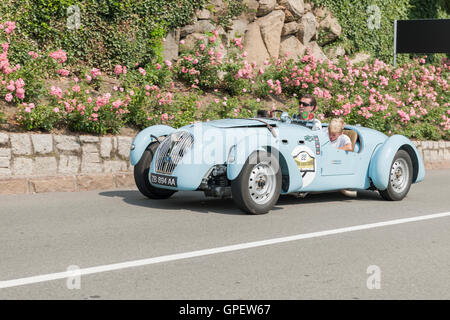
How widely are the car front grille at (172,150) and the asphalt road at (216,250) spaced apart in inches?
21.7

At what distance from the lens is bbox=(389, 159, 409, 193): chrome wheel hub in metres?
9.04

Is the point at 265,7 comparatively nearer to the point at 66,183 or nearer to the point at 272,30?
the point at 272,30

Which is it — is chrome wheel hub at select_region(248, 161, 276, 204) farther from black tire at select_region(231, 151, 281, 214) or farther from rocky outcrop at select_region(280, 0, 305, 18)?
rocky outcrop at select_region(280, 0, 305, 18)

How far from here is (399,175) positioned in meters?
9.14

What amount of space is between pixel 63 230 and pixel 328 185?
354 centimetres

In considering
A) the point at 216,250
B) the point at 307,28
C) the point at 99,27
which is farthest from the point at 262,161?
the point at 307,28

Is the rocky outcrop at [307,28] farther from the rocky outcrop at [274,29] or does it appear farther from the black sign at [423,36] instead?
the black sign at [423,36]

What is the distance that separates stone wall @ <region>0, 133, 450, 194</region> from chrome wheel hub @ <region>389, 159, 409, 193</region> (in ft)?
13.2

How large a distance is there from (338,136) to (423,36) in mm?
13938

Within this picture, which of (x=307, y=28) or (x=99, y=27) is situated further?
(x=307, y=28)

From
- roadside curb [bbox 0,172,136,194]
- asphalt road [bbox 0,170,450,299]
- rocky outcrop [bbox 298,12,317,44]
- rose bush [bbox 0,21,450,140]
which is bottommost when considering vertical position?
asphalt road [bbox 0,170,450,299]

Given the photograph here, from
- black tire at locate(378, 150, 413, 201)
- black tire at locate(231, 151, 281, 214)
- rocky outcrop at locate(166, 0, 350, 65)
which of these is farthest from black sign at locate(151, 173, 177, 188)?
rocky outcrop at locate(166, 0, 350, 65)

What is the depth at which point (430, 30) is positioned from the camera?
21.1 metres

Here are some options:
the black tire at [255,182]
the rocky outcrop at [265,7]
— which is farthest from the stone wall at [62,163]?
the rocky outcrop at [265,7]
